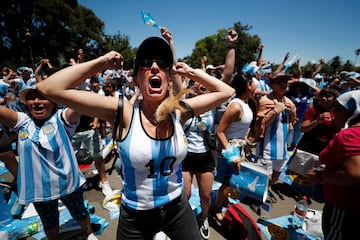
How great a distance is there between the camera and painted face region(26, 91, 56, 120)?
6.97ft

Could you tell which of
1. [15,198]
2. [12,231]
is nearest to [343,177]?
[12,231]

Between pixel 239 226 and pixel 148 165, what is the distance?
2.14 meters

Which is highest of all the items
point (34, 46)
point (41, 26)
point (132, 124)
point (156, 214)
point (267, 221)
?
point (41, 26)

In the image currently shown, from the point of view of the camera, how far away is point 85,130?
4.39 metres

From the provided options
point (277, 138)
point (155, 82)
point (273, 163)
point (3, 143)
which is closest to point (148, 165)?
point (155, 82)

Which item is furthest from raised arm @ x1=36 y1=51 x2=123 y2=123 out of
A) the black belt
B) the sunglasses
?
the black belt

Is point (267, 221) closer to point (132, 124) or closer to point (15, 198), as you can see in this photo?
point (132, 124)

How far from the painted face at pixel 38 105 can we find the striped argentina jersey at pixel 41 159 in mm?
85

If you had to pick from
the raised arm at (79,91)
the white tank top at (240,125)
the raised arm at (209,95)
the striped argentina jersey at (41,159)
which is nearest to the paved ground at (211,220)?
the striped argentina jersey at (41,159)

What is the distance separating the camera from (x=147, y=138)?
1565 millimetres

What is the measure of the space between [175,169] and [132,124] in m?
0.55

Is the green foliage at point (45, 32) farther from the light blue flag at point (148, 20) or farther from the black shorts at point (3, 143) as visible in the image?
the light blue flag at point (148, 20)

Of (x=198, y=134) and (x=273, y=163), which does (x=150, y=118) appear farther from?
(x=273, y=163)

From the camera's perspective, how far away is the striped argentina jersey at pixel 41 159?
7.04 feet
